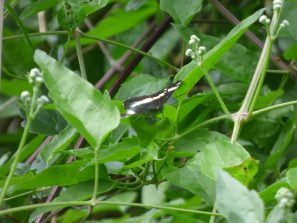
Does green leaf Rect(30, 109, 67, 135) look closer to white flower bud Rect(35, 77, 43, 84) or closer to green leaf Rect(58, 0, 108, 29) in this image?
green leaf Rect(58, 0, 108, 29)

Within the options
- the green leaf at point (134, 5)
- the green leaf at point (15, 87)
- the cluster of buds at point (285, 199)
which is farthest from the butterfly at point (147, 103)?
the green leaf at point (15, 87)

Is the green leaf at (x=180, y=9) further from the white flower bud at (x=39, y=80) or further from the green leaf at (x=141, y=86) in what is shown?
the white flower bud at (x=39, y=80)

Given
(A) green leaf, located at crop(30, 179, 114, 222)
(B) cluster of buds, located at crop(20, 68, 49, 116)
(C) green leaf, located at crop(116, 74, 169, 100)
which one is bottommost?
(A) green leaf, located at crop(30, 179, 114, 222)

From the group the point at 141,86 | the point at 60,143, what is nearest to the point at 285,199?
the point at 60,143

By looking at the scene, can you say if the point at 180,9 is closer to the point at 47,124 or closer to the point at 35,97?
the point at 47,124

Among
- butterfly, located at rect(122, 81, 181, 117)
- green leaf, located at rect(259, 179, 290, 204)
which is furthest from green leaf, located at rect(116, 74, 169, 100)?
green leaf, located at rect(259, 179, 290, 204)
